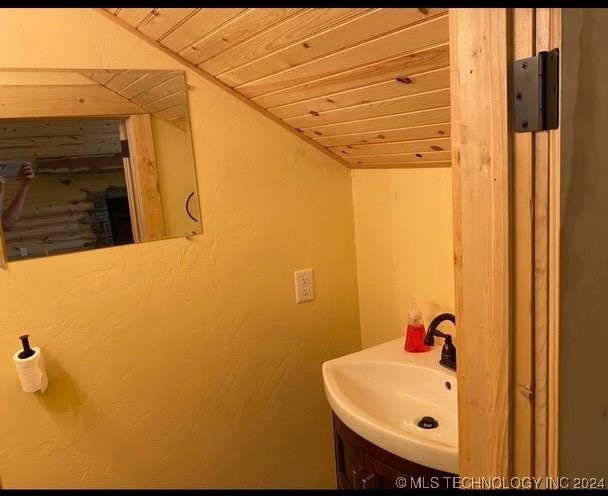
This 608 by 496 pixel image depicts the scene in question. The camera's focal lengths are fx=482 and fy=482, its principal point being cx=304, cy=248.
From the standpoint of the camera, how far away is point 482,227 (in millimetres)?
629

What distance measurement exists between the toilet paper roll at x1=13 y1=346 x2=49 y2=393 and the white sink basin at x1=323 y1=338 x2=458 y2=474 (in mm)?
818

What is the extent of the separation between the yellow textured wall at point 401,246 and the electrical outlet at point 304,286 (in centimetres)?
23

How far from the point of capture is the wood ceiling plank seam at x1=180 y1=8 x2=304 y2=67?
3.49ft

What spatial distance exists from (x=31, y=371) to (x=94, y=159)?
24.9 inches

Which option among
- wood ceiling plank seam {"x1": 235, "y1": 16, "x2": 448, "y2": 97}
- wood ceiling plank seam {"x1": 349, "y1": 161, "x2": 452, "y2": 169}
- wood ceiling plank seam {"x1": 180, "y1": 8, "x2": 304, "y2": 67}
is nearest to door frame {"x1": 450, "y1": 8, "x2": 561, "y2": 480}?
wood ceiling plank seam {"x1": 235, "y1": 16, "x2": 448, "y2": 97}

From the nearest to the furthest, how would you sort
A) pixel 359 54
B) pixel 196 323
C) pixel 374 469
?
1. pixel 359 54
2. pixel 374 469
3. pixel 196 323

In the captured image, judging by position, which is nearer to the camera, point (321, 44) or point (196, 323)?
point (321, 44)

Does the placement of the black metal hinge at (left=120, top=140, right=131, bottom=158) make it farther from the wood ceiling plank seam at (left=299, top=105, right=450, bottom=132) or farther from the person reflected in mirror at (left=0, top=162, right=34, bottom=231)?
the wood ceiling plank seam at (left=299, top=105, right=450, bottom=132)

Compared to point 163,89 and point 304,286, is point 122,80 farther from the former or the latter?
point 304,286

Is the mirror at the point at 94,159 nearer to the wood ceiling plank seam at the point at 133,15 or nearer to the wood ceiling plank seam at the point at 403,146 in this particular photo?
the wood ceiling plank seam at the point at 133,15

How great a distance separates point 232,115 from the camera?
1.63 metres

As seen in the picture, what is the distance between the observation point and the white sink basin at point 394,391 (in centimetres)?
129

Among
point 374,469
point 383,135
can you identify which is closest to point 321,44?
point 383,135

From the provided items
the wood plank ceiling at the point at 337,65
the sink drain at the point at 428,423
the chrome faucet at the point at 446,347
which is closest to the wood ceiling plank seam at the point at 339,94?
the wood plank ceiling at the point at 337,65
